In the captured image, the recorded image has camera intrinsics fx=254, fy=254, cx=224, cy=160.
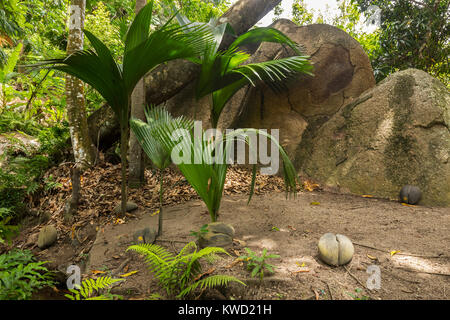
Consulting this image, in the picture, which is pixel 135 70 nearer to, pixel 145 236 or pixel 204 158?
pixel 204 158

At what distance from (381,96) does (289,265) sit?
2919 mm

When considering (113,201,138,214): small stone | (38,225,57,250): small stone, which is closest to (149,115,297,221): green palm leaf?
(113,201,138,214): small stone

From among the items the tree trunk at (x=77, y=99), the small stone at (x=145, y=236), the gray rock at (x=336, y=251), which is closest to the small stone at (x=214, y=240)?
the small stone at (x=145, y=236)

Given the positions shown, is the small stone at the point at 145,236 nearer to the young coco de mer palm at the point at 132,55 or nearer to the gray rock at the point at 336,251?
the young coco de mer palm at the point at 132,55

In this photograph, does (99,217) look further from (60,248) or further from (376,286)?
(376,286)

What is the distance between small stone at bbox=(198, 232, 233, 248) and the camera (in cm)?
178

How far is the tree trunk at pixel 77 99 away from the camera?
9.92ft

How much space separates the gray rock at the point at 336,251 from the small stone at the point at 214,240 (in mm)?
635

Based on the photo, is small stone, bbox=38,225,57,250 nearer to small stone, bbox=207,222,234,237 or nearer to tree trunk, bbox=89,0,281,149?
tree trunk, bbox=89,0,281,149

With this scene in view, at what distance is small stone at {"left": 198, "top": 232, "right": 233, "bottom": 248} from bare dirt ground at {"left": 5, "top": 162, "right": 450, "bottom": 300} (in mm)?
86

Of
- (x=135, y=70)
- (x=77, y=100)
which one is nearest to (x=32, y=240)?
(x=77, y=100)

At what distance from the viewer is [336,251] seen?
1588 millimetres
